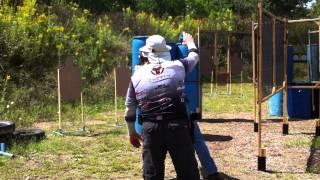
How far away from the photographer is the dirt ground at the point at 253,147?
7.28 meters

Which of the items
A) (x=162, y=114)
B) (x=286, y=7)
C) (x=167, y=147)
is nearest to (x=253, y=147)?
(x=167, y=147)

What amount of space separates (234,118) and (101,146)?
4.59 meters

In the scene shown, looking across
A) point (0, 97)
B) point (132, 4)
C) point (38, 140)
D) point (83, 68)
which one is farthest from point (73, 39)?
point (132, 4)

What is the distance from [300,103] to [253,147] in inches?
158

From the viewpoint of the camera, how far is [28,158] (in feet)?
26.9

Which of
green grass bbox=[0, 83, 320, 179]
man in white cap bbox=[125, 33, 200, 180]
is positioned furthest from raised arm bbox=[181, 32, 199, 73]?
green grass bbox=[0, 83, 320, 179]

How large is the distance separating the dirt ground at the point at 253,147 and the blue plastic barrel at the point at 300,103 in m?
0.57

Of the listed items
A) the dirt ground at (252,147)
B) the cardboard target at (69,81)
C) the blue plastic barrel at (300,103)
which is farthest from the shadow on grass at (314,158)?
the cardboard target at (69,81)

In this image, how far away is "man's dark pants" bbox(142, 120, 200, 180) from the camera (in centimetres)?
466

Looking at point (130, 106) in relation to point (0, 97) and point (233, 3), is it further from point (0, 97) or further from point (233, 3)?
point (233, 3)

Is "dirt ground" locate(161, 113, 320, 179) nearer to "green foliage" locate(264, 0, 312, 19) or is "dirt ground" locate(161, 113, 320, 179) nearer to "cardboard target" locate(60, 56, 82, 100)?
"cardboard target" locate(60, 56, 82, 100)

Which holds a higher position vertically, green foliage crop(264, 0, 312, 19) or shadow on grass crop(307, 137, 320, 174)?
green foliage crop(264, 0, 312, 19)

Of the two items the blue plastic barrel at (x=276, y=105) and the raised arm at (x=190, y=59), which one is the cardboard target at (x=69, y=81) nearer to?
the blue plastic barrel at (x=276, y=105)

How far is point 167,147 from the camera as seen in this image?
4.75 meters
